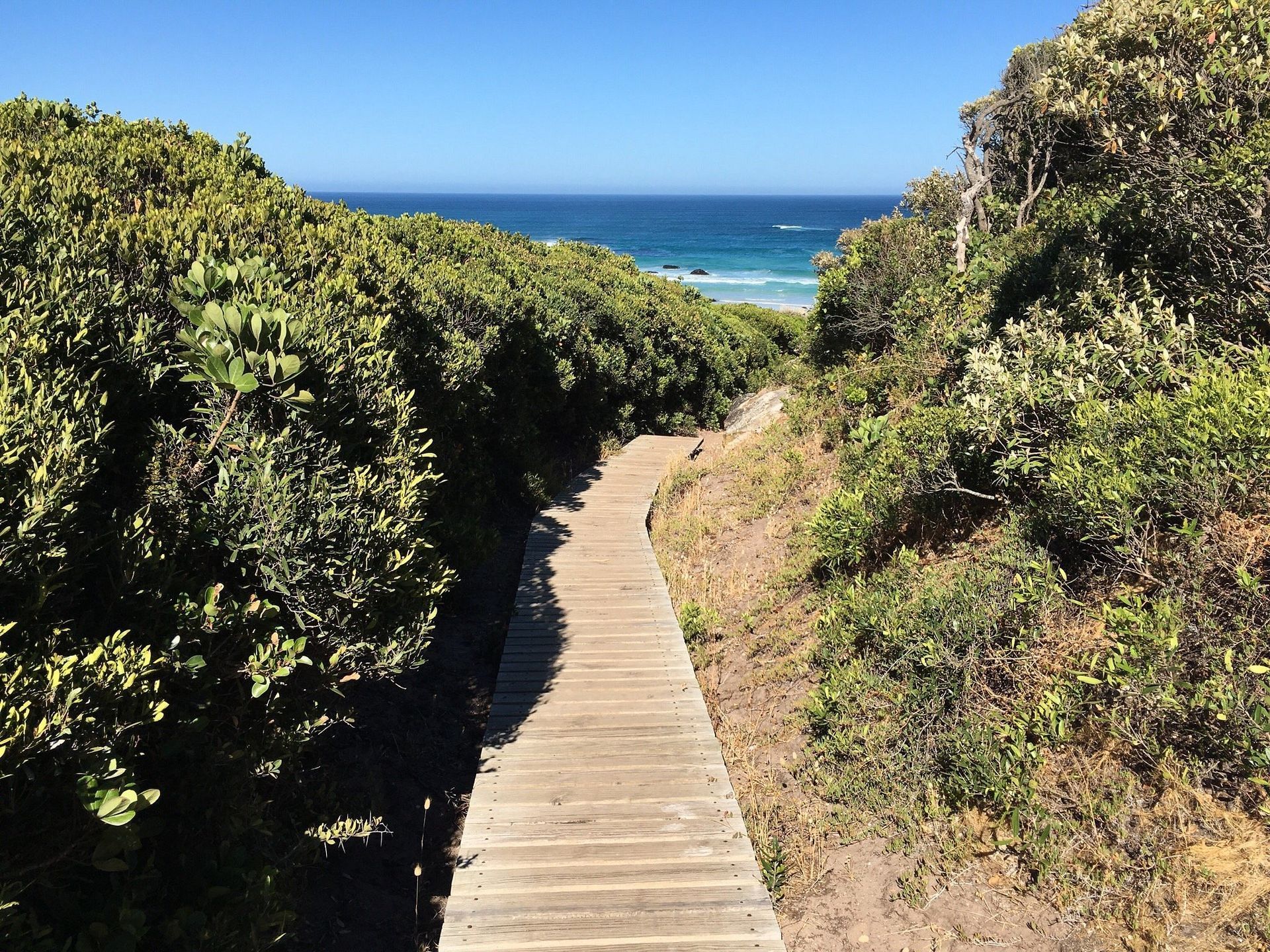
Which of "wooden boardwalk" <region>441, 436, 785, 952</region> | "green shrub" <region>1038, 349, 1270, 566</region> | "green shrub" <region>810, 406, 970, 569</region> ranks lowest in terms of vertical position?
"wooden boardwalk" <region>441, 436, 785, 952</region>

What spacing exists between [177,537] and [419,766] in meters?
3.71

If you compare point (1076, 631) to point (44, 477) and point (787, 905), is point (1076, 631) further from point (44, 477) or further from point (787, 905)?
point (44, 477)

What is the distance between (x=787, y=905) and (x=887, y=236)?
12838 millimetres

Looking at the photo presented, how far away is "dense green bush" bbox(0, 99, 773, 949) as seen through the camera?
114 inches

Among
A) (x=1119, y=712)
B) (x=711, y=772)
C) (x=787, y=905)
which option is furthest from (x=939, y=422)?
(x=787, y=905)

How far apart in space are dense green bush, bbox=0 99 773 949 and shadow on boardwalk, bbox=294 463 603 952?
572mm

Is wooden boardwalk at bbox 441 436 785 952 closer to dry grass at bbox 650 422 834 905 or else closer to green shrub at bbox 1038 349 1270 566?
dry grass at bbox 650 422 834 905

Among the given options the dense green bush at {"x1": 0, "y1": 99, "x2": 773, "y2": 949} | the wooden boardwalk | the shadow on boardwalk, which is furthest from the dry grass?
the dense green bush at {"x1": 0, "y1": 99, "x2": 773, "y2": 949}

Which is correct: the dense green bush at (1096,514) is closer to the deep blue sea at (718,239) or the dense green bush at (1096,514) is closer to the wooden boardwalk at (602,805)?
the wooden boardwalk at (602,805)

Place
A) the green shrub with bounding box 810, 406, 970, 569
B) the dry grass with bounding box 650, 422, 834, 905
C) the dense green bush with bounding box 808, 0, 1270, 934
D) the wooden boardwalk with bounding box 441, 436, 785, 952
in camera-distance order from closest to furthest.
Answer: the dense green bush with bounding box 808, 0, 1270, 934 < the wooden boardwalk with bounding box 441, 436, 785, 952 < the dry grass with bounding box 650, 422, 834, 905 < the green shrub with bounding box 810, 406, 970, 569

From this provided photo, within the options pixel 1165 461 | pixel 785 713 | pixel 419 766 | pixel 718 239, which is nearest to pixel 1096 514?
pixel 1165 461

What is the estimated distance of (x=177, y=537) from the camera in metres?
4.03

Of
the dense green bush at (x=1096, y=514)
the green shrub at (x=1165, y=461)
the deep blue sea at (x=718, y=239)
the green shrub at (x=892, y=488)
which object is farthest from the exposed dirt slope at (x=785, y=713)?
the deep blue sea at (x=718, y=239)

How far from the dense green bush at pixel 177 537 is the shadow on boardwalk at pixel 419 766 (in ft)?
1.88
